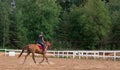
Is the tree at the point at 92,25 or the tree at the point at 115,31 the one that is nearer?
the tree at the point at 92,25

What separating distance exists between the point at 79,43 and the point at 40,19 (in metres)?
7.14

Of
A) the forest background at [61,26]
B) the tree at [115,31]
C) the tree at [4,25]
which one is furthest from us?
the tree at [4,25]

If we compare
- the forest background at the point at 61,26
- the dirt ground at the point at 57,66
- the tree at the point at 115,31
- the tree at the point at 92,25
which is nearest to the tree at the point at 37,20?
the forest background at the point at 61,26

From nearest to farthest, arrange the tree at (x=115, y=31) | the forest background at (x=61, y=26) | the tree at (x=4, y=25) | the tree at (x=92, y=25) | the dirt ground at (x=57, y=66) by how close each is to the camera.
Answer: the dirt ground at (x=57, y=66) < the tree at (x=92, y=25) < the forest background at (x=61, y=26) < the tree at (x=115, y=31) < the tree at (x=4, y=25)

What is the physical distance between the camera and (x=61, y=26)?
6106 centimetres

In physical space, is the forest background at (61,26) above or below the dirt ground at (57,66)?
above

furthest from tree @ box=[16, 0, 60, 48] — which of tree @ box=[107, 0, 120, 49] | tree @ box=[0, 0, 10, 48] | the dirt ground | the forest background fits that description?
the dirt ground

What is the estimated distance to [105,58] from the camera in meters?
33.8

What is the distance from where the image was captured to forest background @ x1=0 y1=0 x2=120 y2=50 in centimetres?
5494

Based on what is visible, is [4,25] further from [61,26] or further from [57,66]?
[57,66]

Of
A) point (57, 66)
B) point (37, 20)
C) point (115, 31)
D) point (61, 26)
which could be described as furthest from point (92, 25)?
point (57, 66)

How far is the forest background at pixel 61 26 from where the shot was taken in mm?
54938

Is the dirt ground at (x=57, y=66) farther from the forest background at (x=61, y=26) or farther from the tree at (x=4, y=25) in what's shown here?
the tree at (x=4, y=25)

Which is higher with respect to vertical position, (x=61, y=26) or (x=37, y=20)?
(x=37, y=20)
